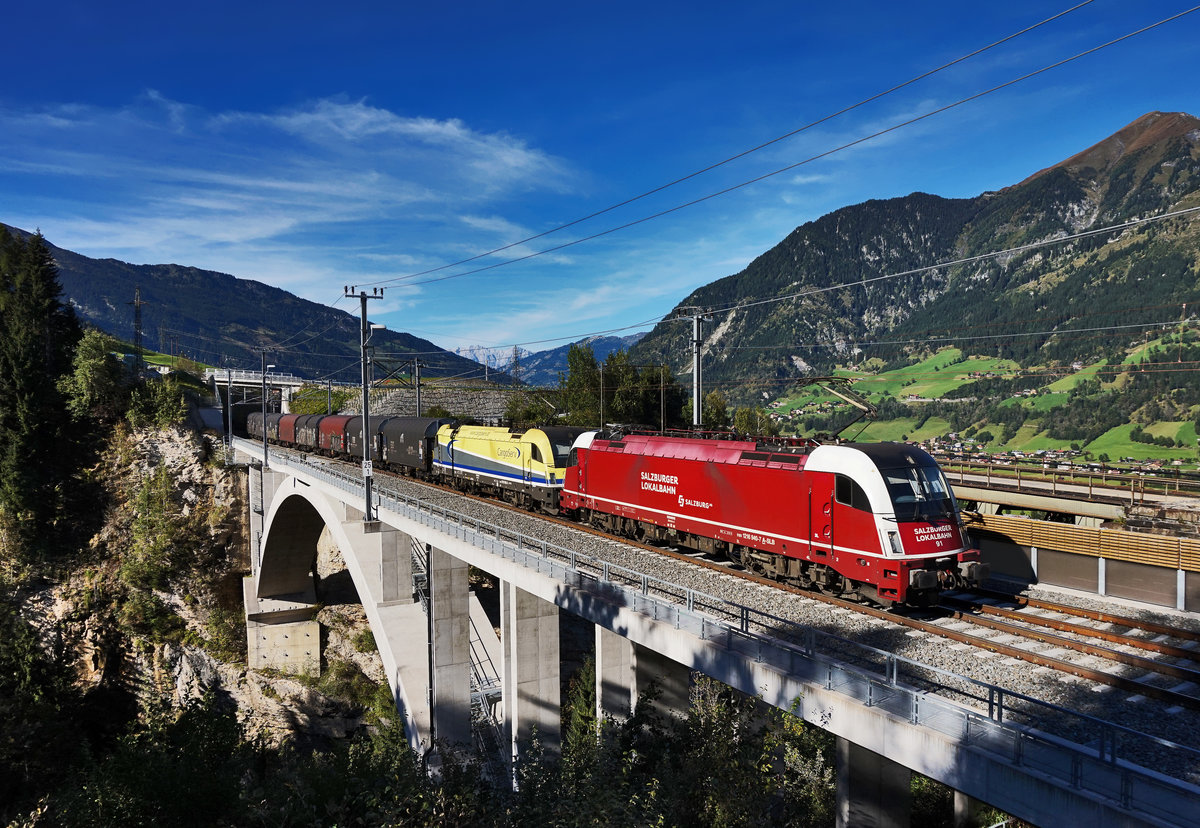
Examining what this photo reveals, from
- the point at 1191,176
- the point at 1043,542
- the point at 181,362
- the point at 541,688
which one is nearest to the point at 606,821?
the point at 541,688

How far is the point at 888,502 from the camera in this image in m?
12.6

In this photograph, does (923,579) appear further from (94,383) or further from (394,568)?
(94,383)

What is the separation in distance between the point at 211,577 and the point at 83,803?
3487cm

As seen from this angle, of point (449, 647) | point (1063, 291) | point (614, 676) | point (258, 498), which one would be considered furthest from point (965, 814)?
point (1063, 291)

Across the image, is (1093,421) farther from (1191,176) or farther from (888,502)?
(1191,176)

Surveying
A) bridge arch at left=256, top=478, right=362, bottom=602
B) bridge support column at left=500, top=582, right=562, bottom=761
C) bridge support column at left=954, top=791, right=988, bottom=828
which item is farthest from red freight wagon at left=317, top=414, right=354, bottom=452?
bridge support column at left=954, top=791, right=988, bottom=828

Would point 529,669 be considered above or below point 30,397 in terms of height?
below

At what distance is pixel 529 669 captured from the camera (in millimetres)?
17641

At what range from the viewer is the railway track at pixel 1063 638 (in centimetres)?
947

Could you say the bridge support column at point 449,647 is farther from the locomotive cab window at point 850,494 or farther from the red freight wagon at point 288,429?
the red freight wagon at point 288,429

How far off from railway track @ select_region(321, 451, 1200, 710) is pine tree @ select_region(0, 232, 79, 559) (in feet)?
171

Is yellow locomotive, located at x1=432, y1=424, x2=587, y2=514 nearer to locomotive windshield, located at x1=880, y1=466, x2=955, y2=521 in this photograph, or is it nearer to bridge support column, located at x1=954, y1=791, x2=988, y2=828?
locomotive windshield, located at x1=880, y1=466, x2=955, y2=521

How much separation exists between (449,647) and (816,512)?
48.0 ft

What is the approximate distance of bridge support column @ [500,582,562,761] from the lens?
17438 millimetres
